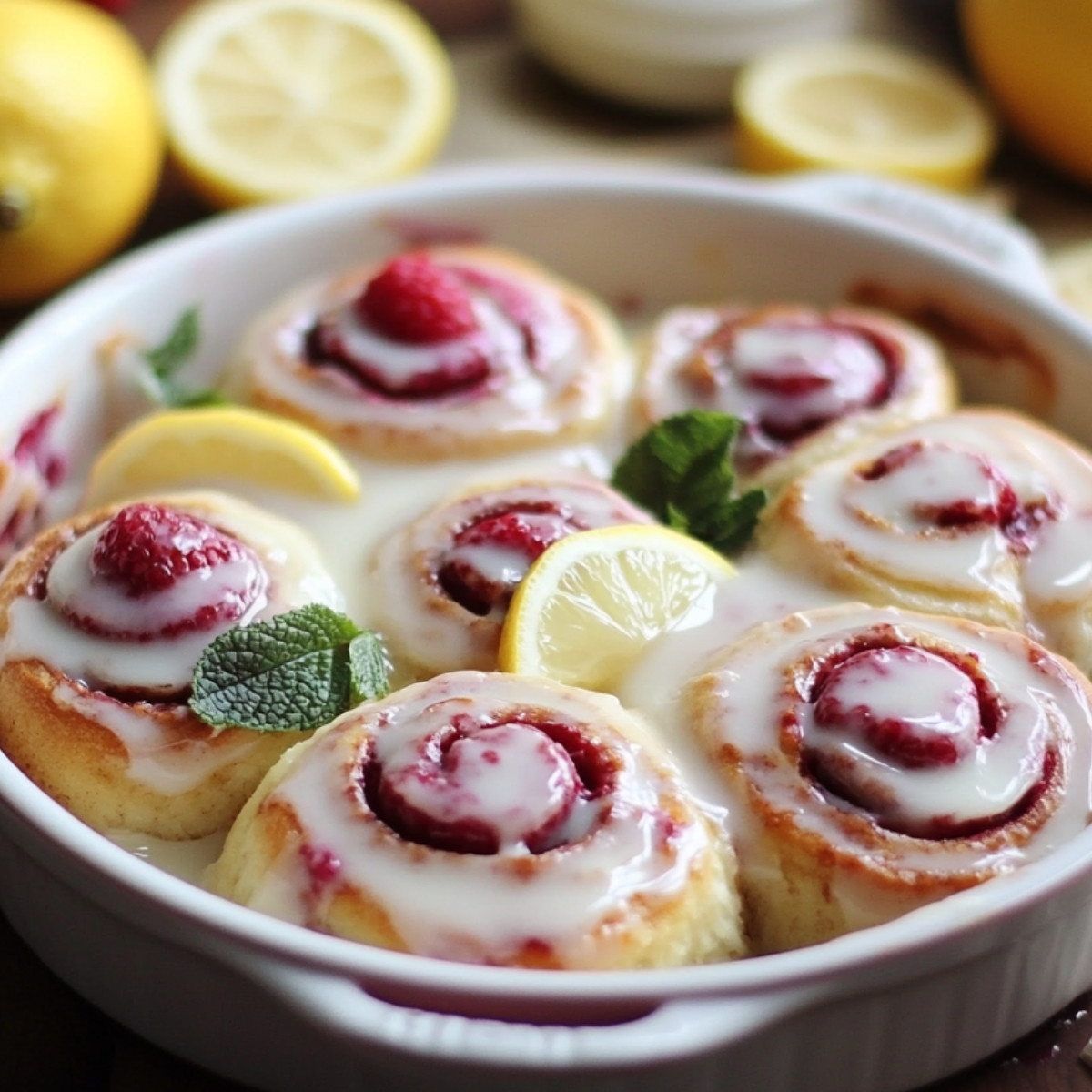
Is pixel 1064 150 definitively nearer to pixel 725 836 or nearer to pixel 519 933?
pixel 725 836

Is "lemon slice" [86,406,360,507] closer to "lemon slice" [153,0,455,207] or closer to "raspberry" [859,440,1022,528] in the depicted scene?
"raspberry" [859,440,1022,528]

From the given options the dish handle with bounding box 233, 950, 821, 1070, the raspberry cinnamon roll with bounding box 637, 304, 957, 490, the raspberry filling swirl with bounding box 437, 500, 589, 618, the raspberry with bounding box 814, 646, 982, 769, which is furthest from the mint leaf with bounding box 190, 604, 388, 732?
the raspberry cinnamon roll with bounding box 637, 304, 957, 490

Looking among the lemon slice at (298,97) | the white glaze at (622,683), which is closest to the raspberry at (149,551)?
the white glaze at (622,683)

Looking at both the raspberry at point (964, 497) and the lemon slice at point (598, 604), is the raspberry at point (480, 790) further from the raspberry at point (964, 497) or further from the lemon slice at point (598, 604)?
the raspberry at point (964, 497)

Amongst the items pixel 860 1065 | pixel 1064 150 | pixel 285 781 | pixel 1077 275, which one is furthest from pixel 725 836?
pixel 1064 150

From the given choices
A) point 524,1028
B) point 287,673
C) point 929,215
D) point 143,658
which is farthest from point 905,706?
point 929,215

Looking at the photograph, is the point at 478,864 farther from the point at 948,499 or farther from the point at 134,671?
the point at 948,499

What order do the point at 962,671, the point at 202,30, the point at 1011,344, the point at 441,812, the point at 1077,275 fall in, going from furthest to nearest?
the point at 202,30 → the point at 1077,275 → the point at 1011,344 → the point at 962,671 → the point at 441,812
